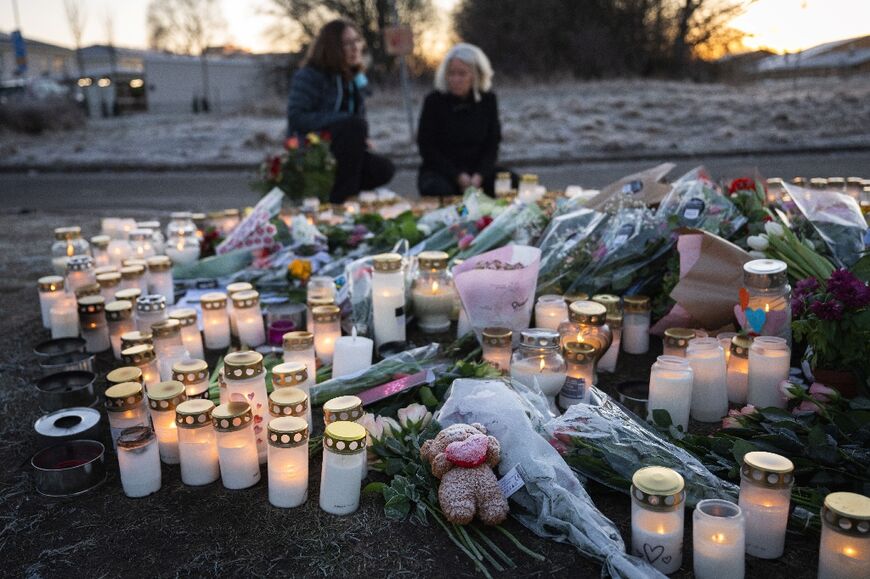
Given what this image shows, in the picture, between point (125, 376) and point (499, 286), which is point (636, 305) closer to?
point (499, 286)

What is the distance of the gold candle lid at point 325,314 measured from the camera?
2.94m

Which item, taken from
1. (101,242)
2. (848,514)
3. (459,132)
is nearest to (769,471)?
(848,514)

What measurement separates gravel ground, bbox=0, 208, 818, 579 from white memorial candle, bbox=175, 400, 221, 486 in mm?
46

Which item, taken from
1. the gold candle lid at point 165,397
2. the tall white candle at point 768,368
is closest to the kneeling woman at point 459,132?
the tall white candle at point 768,368

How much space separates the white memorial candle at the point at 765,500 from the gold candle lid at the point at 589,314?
2.98ft

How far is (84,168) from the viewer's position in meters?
12.0

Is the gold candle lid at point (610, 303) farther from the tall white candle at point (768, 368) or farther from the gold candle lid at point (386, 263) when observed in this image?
the gold candle lid at point (386, 263)

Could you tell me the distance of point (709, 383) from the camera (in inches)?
93.2

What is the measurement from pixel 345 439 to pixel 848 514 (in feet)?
3.79

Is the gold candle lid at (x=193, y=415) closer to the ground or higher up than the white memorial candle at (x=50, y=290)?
closer to the ground

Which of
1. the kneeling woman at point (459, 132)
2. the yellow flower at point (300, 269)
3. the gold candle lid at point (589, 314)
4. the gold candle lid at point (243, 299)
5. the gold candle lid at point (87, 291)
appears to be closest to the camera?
the gold candle lid at point (589, 314)

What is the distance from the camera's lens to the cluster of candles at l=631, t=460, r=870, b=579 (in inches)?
59.3

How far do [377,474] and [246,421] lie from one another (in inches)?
16.6

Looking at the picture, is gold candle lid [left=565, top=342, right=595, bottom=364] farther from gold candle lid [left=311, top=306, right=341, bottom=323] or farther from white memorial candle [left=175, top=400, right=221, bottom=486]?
white memorial candle [left=175, top=400, right=221, bottom=486]
